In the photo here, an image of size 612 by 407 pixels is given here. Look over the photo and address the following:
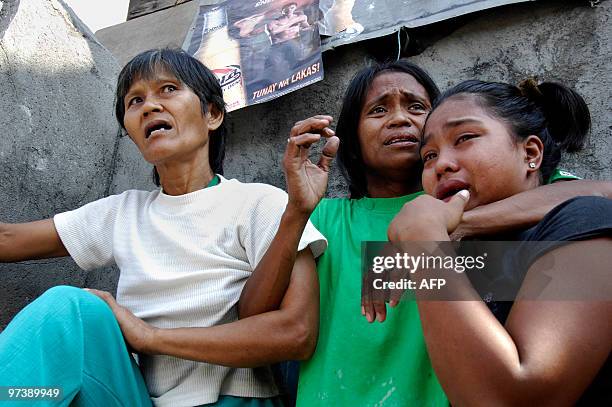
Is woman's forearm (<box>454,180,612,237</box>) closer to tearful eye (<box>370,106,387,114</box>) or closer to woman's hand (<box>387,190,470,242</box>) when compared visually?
woman's hand (<box>387,190,470,242</box>)

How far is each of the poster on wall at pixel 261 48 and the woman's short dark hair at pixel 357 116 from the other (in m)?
0.53

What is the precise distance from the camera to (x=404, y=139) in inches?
75.7

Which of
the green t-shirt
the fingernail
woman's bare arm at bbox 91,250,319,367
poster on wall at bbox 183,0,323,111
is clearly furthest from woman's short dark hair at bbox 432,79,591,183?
poster on wall at bbox 183,0,323,111

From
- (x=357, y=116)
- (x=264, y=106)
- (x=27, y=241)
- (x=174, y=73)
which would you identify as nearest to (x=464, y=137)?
(x=357, y=116)

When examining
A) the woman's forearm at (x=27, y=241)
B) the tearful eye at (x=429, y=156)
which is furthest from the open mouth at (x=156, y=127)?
the tearful eye at (x=429, y=156)

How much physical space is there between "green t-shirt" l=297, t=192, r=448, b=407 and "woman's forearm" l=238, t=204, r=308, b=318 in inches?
6.4

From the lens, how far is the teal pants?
130 cm

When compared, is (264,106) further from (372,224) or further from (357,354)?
(357,354)

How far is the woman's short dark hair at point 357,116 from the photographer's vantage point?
2055mm

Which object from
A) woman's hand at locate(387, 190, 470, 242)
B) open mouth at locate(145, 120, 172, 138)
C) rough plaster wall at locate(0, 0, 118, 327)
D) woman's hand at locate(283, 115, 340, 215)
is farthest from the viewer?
rough plaster wall at locate(0, 0, 118, 327)

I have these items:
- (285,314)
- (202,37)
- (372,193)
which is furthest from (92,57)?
(285,314)

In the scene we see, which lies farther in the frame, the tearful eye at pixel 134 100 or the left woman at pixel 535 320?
the tearful eye at pixel 134 100

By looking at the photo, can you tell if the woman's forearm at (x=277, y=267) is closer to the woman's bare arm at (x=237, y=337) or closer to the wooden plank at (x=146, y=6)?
the woman's bare arm at (x=237, y=337)

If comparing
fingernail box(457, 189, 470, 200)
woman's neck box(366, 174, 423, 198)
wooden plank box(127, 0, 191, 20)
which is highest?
fingernail box(457, 189, 470, 200)
